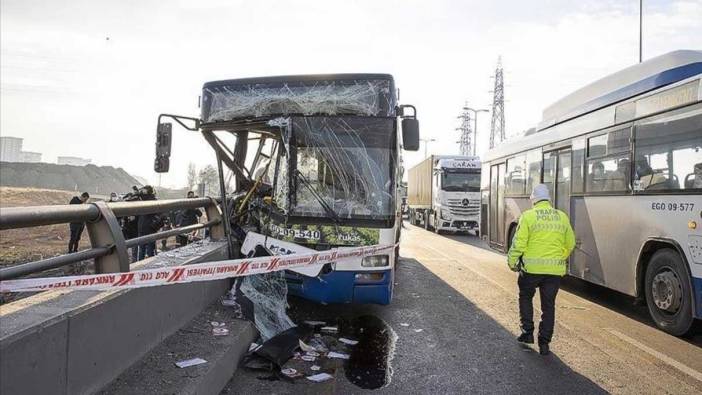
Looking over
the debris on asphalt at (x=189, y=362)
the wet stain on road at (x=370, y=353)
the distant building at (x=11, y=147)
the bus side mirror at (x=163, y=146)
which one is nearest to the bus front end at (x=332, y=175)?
the wet stain on road at (x=370, y=353)

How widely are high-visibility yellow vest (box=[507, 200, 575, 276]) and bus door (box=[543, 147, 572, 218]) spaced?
353 cm

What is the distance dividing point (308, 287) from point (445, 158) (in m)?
17.9

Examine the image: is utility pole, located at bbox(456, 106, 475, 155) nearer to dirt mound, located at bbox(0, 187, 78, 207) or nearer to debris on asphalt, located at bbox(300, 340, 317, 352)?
dirt mound, located at bbox(0, 187, 78, 207)

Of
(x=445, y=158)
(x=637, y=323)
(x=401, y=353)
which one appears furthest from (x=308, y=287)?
(x=445, y=158)

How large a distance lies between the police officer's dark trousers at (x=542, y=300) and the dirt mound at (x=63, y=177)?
81.0m

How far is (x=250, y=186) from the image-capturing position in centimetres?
796

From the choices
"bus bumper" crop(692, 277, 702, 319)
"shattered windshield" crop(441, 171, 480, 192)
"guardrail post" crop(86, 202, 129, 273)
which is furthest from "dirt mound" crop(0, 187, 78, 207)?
"bus bumper" crop(692, 277, 702, 319)

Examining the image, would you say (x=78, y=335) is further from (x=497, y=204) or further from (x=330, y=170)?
(x=497, y=204)

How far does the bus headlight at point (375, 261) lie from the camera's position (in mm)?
5816

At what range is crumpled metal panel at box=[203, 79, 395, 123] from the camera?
617cm

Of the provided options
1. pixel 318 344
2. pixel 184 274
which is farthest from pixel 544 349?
pixel 184 274

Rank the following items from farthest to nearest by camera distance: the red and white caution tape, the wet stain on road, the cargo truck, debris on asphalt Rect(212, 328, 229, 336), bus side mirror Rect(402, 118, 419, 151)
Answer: the cargo truck < bus side mirror Rect(402, 118, 419, 151) < debris on asphalt Rect(212, 328, 229, 336) < the wet stain on road < the red and white caution tape

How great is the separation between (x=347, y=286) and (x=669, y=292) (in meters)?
4.14

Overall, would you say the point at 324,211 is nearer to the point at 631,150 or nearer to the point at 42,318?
the point at 42,318
